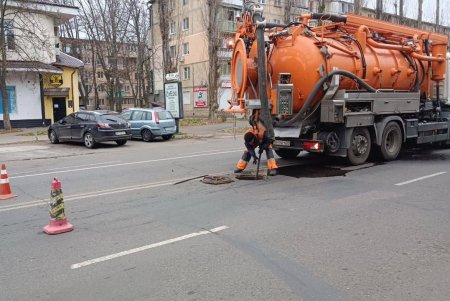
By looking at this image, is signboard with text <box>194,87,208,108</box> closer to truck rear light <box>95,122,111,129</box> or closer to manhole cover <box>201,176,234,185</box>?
truck rear light <box>95,122,111,129</box>

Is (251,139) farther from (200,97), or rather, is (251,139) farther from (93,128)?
(200,97)

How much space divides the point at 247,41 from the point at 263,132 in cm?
219

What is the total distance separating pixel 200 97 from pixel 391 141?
1547 inches

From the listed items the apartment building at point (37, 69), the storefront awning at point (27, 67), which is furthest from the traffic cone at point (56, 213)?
the storefront awning at point (27, 67)

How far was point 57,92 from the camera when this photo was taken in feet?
100

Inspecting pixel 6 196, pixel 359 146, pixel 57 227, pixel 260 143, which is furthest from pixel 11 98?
pixel 57 227

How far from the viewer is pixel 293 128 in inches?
396

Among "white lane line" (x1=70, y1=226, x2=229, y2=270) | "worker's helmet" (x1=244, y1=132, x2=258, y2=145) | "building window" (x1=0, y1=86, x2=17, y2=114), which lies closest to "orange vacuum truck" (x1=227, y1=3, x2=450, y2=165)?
"worker's helmet" (x1=244, y1=132, x2=258, y2=145)

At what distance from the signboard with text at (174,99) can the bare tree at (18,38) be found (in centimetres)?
891

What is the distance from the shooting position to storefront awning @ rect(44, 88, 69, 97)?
3023 cm

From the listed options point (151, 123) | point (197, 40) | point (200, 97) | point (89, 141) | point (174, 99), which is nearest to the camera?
point (89, 141)

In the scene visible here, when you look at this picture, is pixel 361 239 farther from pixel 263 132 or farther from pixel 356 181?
pixel 263 132

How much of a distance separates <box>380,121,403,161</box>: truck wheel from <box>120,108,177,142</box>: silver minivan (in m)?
11.7

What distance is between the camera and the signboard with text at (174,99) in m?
23.0
